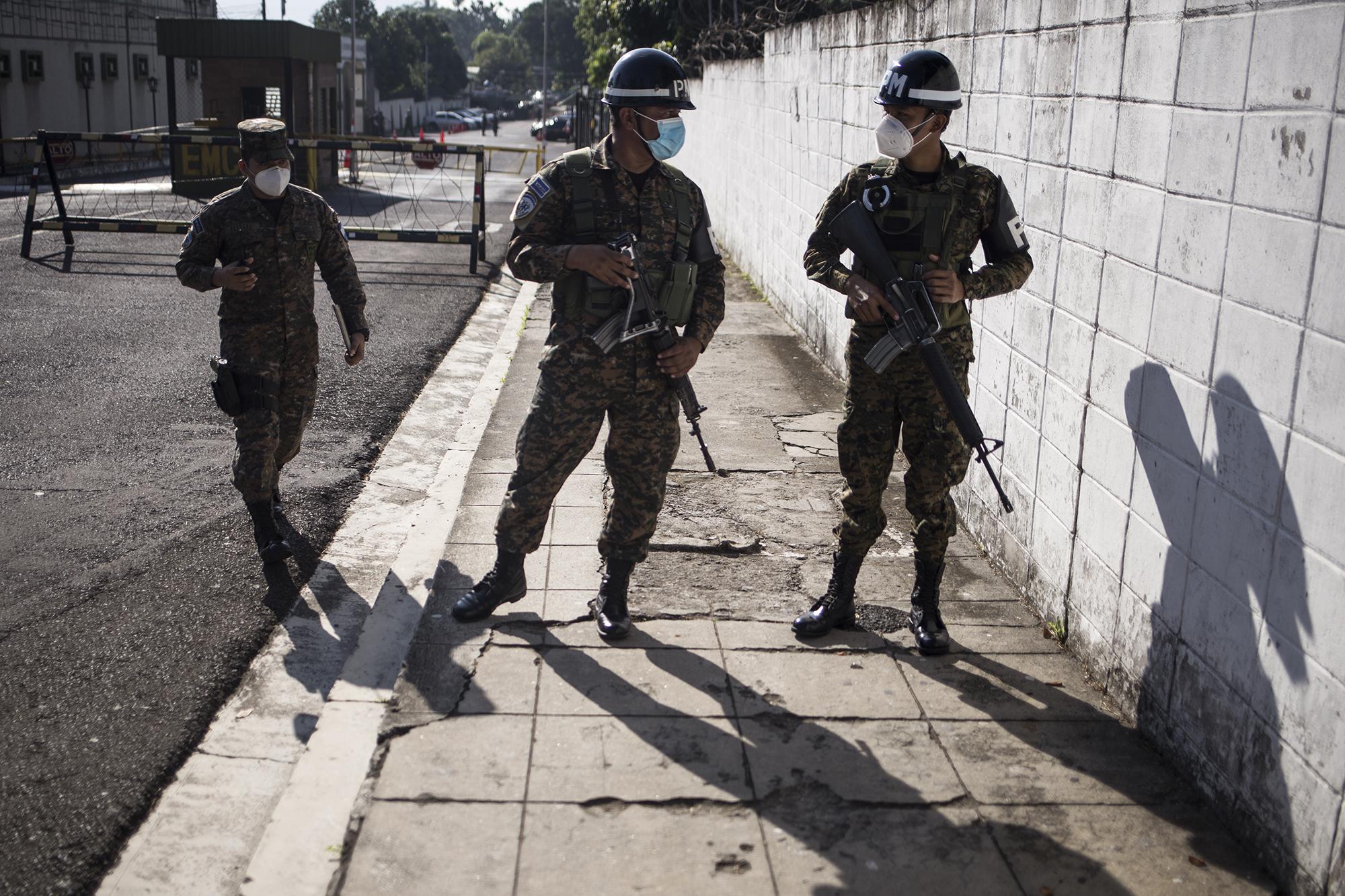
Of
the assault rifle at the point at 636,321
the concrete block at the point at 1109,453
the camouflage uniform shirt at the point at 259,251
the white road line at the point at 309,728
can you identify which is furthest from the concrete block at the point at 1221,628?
the camouflage uniform shirt at the point at 259,251

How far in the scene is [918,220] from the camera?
3953 millimetres

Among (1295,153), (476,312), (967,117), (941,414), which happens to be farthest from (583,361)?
(476,312)

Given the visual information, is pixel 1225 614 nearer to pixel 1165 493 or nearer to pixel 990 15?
pixel 1165 493

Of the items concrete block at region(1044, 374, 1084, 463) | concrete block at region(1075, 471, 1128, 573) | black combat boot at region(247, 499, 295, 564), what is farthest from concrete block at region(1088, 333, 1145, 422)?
black combat boot at region(247, 499, 295, 564)

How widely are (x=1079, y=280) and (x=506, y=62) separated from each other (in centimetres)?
14256

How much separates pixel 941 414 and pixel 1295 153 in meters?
1.40

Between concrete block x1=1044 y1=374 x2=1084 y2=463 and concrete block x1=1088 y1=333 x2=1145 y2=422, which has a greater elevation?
concrete block x1=1088 y1=333 x2=1145 y2=422

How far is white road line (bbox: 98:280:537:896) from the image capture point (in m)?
3.08

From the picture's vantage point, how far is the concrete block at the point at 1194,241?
326 centimetres

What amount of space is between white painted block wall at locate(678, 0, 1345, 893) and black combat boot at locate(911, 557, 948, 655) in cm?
43

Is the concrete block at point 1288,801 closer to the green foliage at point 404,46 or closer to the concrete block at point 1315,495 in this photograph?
the concrete block at point 1315,495

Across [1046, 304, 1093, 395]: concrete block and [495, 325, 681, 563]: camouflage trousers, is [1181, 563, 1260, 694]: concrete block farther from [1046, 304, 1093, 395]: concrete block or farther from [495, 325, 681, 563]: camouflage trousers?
[495, 325, 681, 563]: camouflage trousers

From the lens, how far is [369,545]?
17.7 feet

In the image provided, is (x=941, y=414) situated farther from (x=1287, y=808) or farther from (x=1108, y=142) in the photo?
(x=1287, y=808)
